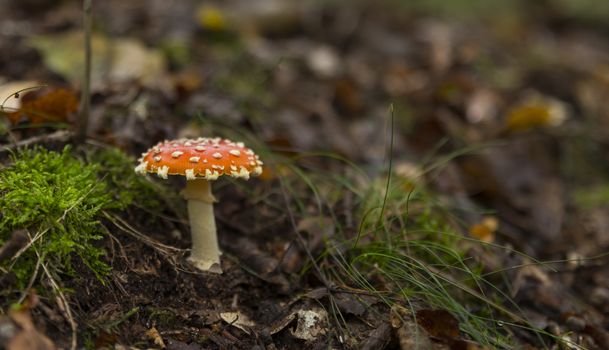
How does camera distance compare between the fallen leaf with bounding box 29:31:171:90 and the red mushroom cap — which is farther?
the fallen leaf with bounding box 29:31:171:90

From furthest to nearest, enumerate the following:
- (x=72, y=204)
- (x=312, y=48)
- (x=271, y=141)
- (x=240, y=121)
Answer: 1. (x=312, y=48)
2. (x=240, y=121)
3. (x=271, y=141)
4. (x=72, y=204)

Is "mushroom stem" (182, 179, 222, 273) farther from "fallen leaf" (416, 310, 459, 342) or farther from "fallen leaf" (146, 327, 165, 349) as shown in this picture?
"fallen leaf" (416, 310, 459, 342)

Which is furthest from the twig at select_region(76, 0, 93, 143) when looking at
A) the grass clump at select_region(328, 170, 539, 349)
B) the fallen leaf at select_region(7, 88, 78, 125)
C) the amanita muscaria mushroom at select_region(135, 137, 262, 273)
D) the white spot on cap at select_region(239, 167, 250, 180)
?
the grass clump at select_region(328, 170, 539, 349)

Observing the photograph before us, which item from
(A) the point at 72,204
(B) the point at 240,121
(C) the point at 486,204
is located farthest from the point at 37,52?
(C) the point at 486,204

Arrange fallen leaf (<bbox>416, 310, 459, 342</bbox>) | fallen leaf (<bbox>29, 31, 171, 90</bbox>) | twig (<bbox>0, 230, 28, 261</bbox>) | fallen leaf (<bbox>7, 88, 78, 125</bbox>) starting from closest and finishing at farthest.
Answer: twig (<bbox>0, 230, 28, 261</bbox>)
fallen leaf (<bbox>416, 310, 459, 342</bbox>)
fallen leaf (<bbox>7, 88, 78, 125</bbox>)
fallen leaf (<bbox>29, 31, 171, 90</bbox>)

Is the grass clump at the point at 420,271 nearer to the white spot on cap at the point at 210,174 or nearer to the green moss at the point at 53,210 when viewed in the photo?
the white spot on cap at the point at 210,174

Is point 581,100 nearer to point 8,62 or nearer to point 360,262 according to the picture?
point 360,262
